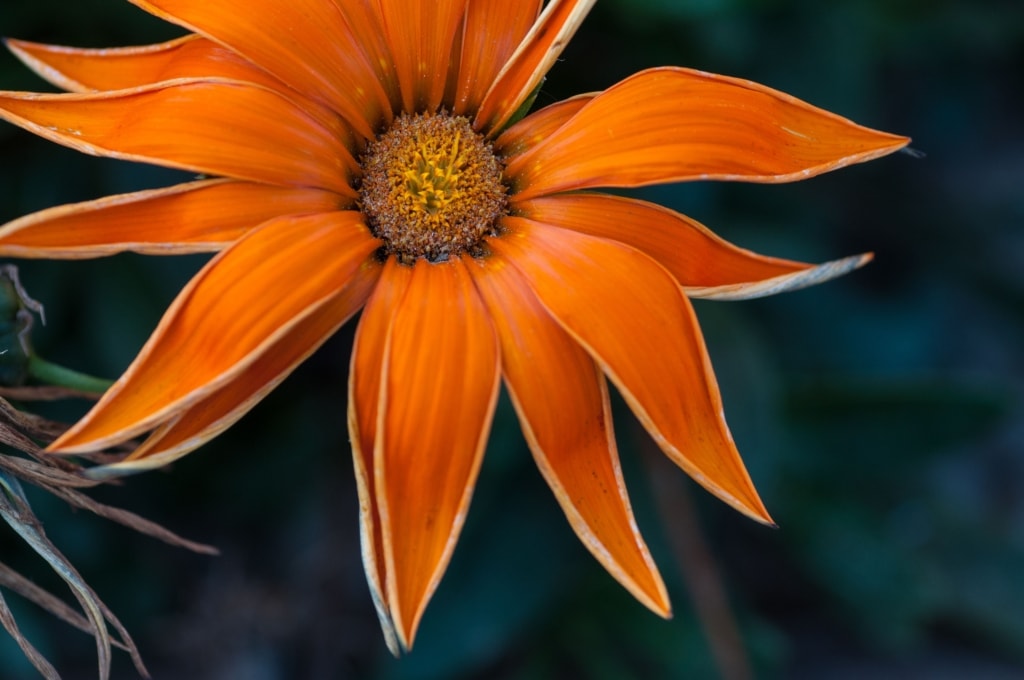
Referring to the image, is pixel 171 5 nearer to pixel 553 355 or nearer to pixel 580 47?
pixel 553 355

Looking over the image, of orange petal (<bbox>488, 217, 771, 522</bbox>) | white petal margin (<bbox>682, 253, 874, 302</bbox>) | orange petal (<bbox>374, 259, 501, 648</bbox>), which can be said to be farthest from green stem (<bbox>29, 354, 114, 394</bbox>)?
white petal margin (<bbox>682, 253, 874, 302</bbox>)

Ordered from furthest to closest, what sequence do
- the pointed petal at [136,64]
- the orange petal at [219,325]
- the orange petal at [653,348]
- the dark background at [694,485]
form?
the dark background at [694,485], the pointed petal at [136,64], the orange petal at [653,348], the orange petal at [219,325]

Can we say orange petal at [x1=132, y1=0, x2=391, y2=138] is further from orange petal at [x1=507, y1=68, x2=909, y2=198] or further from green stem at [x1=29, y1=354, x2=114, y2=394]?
green stem at [x1=29, y1=354, x2=114, y2=394]

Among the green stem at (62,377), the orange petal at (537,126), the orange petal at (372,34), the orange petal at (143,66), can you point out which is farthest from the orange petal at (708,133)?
the green stem at (62,377)

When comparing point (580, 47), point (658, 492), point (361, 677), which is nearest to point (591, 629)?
point (658, 492)

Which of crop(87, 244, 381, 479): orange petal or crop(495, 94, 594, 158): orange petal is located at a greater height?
crop(495, 94, 594, 158): orange petal

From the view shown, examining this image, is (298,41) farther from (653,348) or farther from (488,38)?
(653,348)

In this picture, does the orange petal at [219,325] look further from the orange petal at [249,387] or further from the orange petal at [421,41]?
the orange petal at [421,41]
